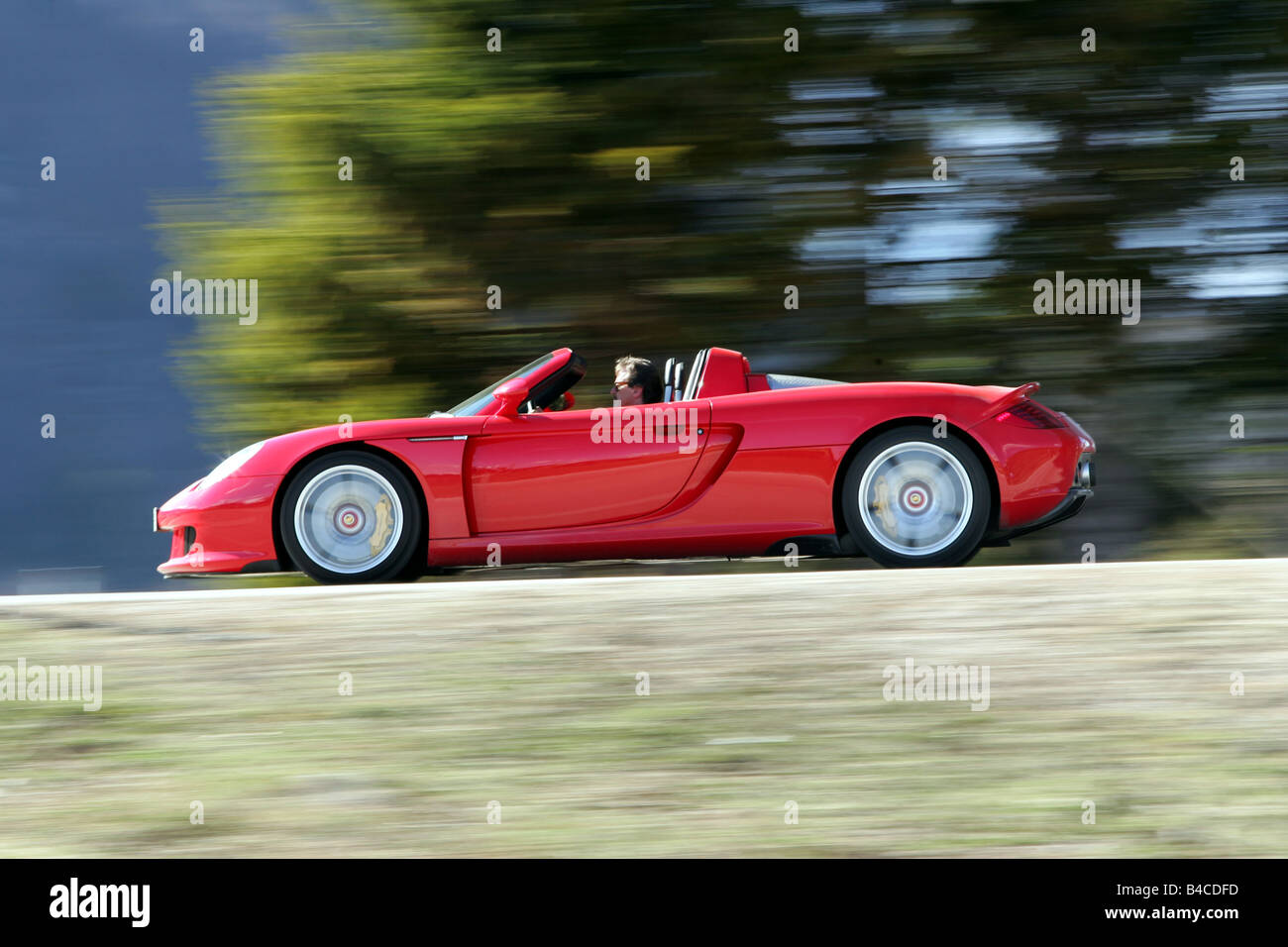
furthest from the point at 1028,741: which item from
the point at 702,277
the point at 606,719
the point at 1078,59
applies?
the point at 1078,59

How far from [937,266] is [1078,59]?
178 cm

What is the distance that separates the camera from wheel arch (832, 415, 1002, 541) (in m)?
5.91

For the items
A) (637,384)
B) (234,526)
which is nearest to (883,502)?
(637,384)

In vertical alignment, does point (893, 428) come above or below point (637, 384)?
below

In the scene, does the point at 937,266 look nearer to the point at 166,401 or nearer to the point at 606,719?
the point at 606,719

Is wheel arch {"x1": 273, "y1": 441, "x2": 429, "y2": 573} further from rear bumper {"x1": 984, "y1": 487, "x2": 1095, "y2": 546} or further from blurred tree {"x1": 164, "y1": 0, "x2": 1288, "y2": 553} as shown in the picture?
blurred tree {"x1": 164, "y1": 0, "x2": 1288, "y2": 553}

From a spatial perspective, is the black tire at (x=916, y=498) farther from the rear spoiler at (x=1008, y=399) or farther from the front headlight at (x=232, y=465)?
the front headlight at (x=232, y=465)

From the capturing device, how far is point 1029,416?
605 centimetres

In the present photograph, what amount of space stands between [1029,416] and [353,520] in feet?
10.2

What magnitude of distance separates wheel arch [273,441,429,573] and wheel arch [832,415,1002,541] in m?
1.84

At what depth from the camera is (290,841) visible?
10.6ft

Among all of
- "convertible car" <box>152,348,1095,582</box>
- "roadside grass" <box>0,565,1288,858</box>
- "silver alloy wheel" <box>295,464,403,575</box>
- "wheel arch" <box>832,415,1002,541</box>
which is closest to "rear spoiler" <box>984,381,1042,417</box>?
"convertible car" <box>152,348,1095,582</box>

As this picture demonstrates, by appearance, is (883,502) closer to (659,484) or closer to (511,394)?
(659,484)

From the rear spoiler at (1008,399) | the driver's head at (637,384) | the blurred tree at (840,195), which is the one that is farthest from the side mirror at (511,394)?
the blurred tree at (840,195)
